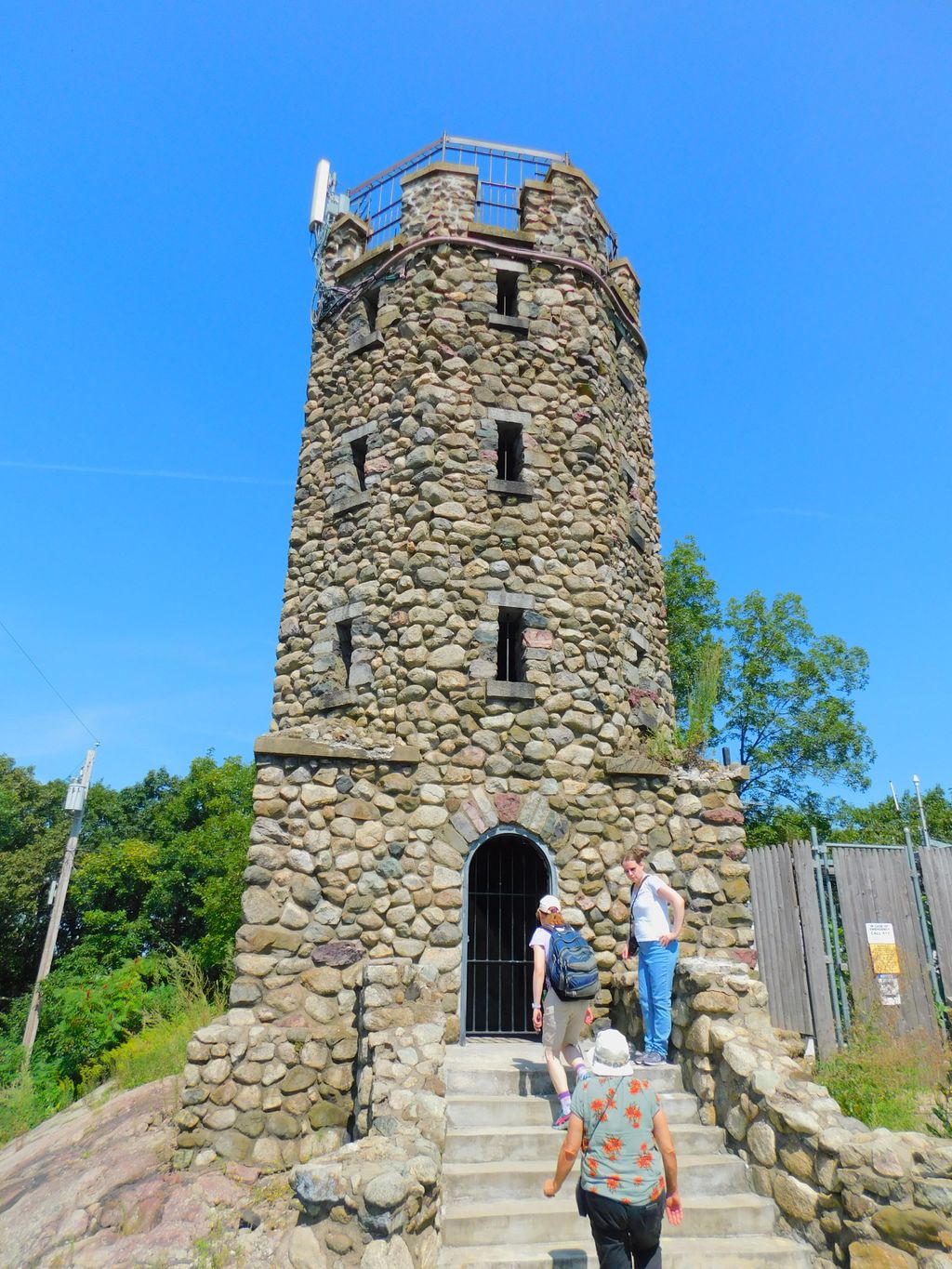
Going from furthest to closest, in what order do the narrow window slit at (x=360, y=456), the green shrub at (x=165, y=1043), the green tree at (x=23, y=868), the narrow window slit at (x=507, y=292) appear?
1. the green tree at (x=23, y=868)
2. the narrow window slit at (x=507, y=292)
3. the narrow window slit at (x=360, y=456)
4. the green shrub at (x=165, y=1043)

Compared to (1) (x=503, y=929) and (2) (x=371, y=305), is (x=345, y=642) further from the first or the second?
(2) (x=371, y=305)

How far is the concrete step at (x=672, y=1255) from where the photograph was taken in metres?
4.75

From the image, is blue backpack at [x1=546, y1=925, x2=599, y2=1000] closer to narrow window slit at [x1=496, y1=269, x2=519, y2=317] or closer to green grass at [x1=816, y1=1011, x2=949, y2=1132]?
green grass at [x1=816, y1=1011, x2=949, y2=1132]

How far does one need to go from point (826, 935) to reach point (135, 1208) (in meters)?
8.33

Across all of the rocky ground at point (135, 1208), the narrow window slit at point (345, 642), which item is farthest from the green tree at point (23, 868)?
the narrow window slit at point (345, 642)

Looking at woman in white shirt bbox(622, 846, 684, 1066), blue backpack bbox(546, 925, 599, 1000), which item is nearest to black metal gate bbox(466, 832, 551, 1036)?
woman in white shirt bbox(622, 846, 684, 1066)

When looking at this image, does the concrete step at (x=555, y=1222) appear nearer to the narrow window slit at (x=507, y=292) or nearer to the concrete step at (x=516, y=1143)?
the concrete step at (x=516, y=1143)

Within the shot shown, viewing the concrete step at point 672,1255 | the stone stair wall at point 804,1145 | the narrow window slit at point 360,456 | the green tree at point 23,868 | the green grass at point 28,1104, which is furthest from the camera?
the green tree at point 23,868

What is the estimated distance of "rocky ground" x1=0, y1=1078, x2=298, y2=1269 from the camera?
5.24 m

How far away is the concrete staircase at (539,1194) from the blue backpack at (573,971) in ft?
3.39

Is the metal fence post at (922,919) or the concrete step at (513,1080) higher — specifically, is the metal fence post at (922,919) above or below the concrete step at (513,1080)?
above

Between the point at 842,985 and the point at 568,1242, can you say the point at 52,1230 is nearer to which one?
the point at 568,1242

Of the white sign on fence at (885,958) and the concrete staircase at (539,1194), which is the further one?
the white sign on fence at (885,958)

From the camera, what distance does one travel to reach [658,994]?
680 centimetres
